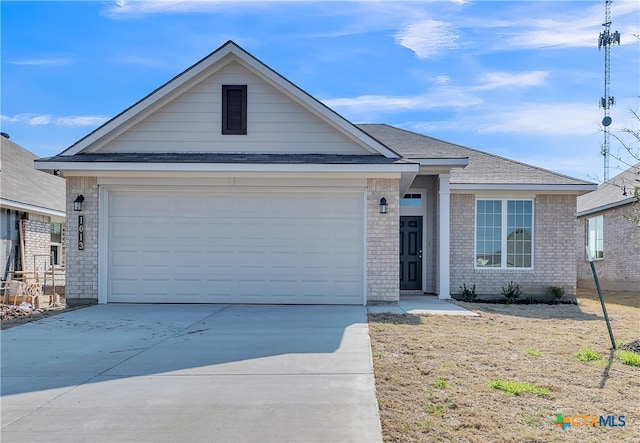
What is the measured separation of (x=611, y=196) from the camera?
20.1 m

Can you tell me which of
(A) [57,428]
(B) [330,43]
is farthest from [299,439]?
(B) [330,43]

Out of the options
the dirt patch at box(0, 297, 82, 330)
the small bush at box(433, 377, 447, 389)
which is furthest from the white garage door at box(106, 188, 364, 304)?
the small bush at box(433, 377, 447, 389)

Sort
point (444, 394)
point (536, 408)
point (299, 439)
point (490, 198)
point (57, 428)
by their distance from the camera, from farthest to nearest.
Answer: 1. point (490, 198)
2. point (444, 394)
3. point (536, 408)
4. point (57, 428)
5. point (299, 439)

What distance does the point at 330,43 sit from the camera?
12734 mm

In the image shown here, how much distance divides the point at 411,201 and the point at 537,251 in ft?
12.4

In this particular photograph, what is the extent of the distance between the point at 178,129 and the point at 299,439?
9282 millimetres

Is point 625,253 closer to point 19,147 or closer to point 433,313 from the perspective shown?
Answer: point 433,313

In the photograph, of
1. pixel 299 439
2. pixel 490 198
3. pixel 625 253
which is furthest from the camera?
pixel 625 253

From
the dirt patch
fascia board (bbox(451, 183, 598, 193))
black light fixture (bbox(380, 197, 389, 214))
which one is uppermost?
fascia board (bbox(451, 183, 598, 193))

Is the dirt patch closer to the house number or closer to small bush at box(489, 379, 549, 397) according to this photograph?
the house number

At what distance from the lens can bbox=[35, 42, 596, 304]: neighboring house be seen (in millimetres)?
11312

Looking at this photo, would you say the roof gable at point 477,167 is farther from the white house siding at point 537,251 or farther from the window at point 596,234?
the window at point 596,234

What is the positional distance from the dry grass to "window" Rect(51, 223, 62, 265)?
13.5 meters

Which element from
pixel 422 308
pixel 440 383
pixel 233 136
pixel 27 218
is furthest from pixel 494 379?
pixel 27 218
